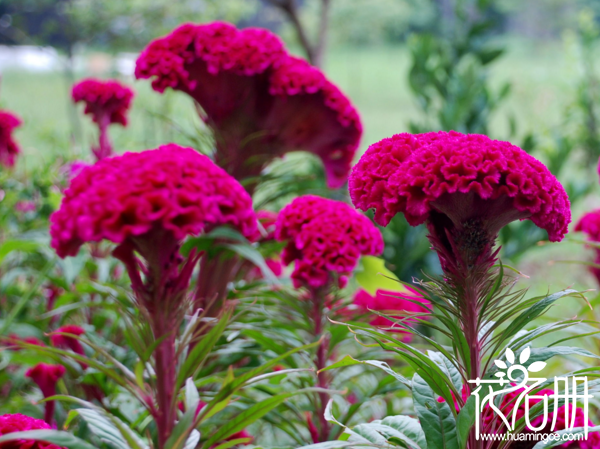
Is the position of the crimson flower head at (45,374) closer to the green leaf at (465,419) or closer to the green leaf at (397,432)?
the green leaf at (397,432)

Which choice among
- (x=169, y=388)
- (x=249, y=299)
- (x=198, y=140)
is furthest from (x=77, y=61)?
(x=169, y=388)

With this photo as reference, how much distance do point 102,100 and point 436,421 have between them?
3.09ft

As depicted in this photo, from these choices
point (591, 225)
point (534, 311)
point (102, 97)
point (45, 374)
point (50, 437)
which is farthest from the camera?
point (102, 97)

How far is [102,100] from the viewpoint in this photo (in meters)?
1.19

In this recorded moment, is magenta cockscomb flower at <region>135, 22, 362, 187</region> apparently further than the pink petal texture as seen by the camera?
Yes

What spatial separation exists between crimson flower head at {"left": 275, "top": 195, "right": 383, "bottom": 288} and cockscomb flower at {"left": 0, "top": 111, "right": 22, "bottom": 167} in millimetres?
809

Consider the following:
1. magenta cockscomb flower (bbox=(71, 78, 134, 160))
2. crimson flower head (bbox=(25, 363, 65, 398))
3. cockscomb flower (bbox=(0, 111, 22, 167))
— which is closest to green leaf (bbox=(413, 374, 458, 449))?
crimson flower head (bbox=(25, 363, 65, 398))

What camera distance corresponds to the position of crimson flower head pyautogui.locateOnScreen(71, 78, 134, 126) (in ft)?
3.89

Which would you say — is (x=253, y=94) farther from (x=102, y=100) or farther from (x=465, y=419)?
(x=465, y=419)

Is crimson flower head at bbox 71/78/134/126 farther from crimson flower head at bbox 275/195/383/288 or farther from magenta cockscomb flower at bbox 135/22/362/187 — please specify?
crimson flower head at bbox 275/195/383/288

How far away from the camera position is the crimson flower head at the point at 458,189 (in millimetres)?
514

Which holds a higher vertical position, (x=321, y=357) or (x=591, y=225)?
(x=591, y=225)

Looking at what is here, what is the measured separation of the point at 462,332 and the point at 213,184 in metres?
→ 0.28

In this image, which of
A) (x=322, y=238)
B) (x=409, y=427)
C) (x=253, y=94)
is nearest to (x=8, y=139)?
(x=253, y=94)
